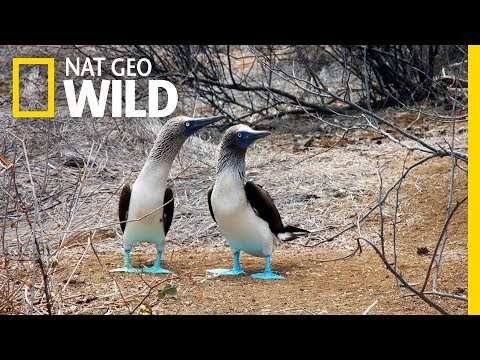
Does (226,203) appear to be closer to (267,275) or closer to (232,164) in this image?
(232,164)

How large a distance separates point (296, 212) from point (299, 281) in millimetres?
1458

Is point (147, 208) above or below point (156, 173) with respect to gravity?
below

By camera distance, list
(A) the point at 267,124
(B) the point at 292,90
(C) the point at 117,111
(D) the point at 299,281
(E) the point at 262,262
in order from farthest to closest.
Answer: (B) the point at 292,90 < (A) the point at 267,124 < (C) the point at 117,111 < (E) the point at 262,262 < (D) the point at 299,281

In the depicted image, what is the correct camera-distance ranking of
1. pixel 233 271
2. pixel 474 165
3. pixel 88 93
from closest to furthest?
pixel 474 165
pixel 233 271
pixel 88 93

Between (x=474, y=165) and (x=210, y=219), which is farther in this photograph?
(x=210, y=219)

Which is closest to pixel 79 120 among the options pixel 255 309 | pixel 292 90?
pixel 292 90

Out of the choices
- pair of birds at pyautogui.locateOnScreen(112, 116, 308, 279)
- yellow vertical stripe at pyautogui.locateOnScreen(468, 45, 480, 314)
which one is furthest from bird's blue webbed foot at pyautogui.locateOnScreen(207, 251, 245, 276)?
yellow vertical stripe at pyautogui.locateOnScreen(468, 45, 480, 314)

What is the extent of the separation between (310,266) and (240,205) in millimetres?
528

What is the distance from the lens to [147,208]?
391 centimetres

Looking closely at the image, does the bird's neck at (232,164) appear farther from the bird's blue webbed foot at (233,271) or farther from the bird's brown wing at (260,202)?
the bird's blue webbed foot at (233,271)

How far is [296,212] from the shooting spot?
5297 millimetres

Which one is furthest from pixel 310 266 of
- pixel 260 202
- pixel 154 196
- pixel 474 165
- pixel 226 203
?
pixel 474 165

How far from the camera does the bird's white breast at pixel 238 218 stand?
3.86 metres

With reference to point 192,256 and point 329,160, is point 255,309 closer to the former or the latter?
point 192,256
